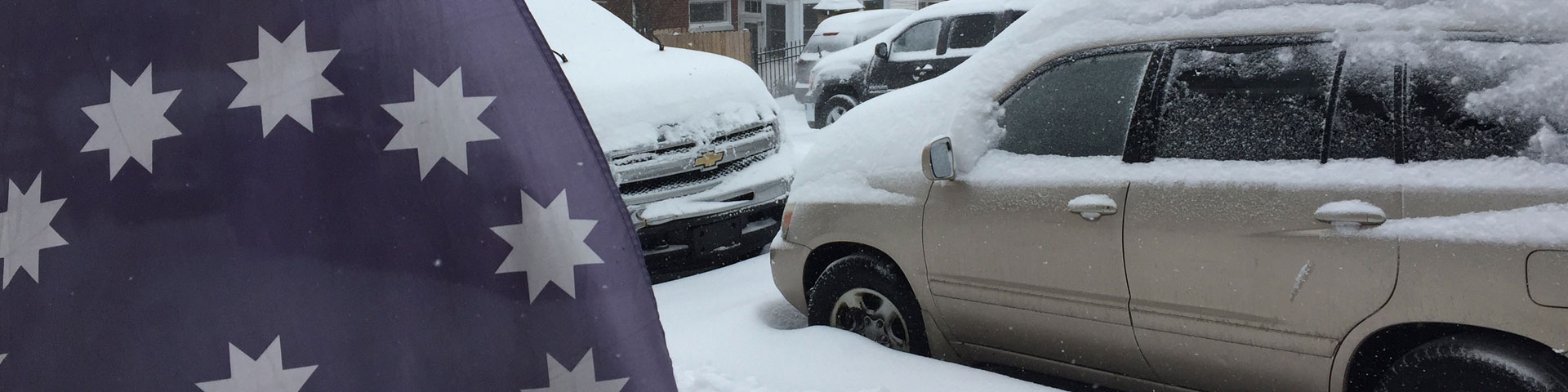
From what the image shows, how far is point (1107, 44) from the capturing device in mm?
3605

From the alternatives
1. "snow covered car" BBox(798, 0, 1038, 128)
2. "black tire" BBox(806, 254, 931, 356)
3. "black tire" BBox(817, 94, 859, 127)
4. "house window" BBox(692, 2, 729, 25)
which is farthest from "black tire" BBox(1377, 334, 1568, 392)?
"house window" BBox(692, 2, 729, 25)

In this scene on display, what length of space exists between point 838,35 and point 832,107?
4.13 metres

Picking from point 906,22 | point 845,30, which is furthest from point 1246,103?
point 845,30

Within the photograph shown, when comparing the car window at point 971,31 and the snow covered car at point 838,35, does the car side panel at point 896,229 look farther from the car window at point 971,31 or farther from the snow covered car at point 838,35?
the snow covered car at point 838,35

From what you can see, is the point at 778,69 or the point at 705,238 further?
the point at 778,69

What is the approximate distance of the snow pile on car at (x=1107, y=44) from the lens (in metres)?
2.72

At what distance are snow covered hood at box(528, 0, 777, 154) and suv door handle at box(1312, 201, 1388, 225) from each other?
3.59 metres

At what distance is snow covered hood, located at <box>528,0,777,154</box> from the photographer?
590 centimetres

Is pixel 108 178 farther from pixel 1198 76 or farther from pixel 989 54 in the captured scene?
pixel 989 54

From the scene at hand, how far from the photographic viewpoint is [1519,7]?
2770mm

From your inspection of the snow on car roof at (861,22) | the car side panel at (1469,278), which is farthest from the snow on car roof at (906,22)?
the car side panel at (1469,278)

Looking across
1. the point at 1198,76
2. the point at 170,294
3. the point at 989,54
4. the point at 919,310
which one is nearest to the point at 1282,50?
the point at 1198,76

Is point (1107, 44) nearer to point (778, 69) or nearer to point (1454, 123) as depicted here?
point (1454, 123)

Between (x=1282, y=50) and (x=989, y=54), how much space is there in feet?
3.58
